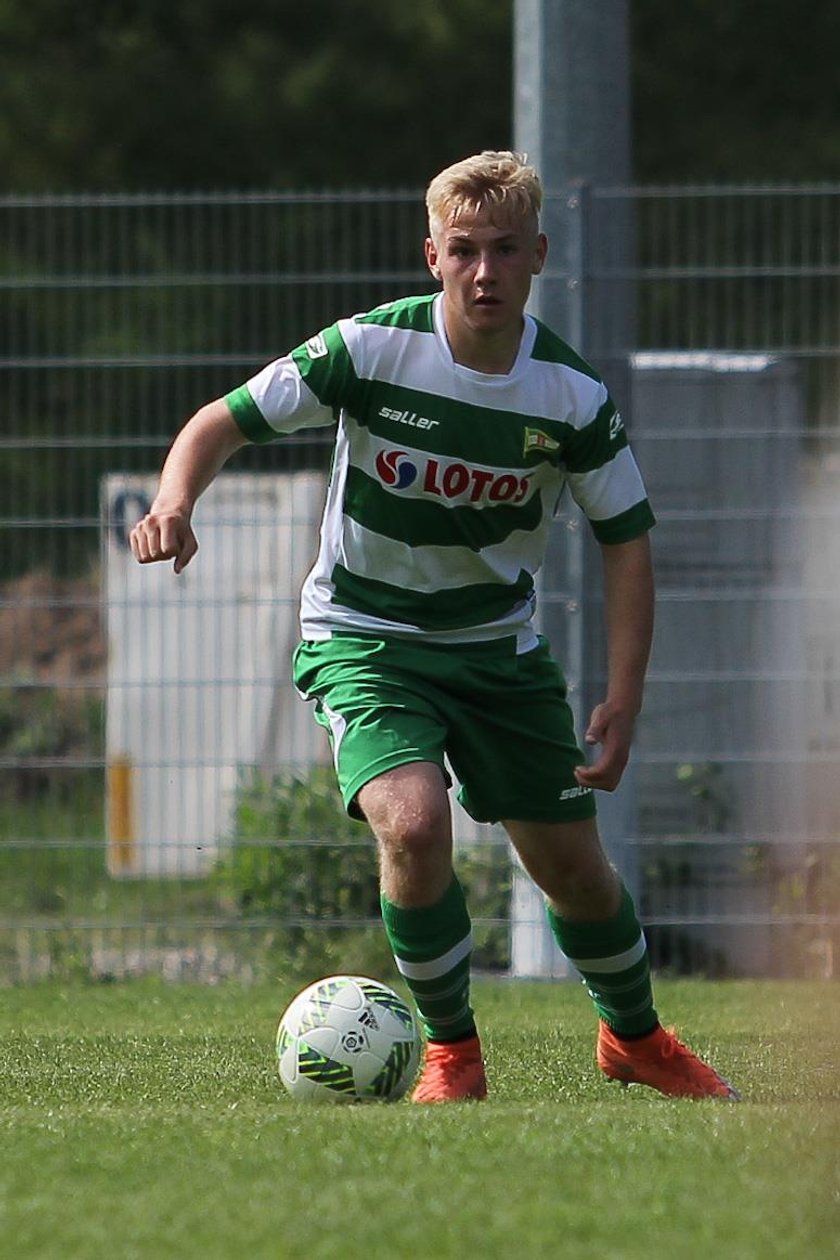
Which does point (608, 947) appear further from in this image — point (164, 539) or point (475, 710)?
point (164, 539)

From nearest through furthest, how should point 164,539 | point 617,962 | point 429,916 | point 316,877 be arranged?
point 164,539 → point 429,916 → point 617,962 → point 316,877

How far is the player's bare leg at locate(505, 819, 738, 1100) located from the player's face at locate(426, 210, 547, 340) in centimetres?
112

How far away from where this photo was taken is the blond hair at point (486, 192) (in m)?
4.73

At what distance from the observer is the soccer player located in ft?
15.5

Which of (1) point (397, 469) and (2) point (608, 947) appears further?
(2) point (608, 947)

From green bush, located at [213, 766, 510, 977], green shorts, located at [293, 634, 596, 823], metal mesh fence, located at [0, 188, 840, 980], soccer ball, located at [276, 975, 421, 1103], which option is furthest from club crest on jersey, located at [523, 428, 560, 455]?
green bush, located at [213, 766, 510, 977]

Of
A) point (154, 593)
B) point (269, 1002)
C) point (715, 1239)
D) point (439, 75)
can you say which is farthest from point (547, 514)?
point (439, 75)

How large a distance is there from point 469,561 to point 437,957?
0.87 metres

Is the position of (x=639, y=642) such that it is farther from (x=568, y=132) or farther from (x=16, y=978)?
(x=16, y=978)

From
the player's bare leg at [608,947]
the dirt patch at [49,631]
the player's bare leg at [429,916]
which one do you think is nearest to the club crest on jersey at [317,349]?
the player's bare leg at [429,916]

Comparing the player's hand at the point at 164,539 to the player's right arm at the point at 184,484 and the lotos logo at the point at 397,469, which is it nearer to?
the player's right arm at the point at 184,484

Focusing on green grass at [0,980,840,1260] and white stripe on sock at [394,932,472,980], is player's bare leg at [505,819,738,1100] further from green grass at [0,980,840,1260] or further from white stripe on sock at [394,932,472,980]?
white stripe on sock at [394,932,472,980]

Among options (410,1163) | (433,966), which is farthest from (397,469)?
(410,1163)

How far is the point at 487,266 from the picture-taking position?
185 inches
